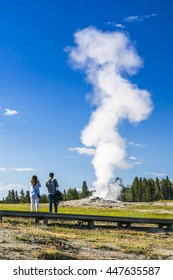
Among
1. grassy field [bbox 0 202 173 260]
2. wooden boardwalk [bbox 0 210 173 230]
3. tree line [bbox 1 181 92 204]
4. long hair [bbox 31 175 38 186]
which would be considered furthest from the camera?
tree line [bbox 1 181 92 204]

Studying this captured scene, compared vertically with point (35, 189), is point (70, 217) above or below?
below

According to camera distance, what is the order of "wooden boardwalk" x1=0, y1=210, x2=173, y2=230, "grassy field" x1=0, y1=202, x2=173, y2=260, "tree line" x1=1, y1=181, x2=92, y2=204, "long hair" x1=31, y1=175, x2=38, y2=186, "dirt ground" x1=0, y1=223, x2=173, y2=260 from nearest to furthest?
"dirt ground" x1=0, y1=223, x2=173, y2=260
"grassy field" x1=0, y1=202, x2=173, y2=260
"wooden boardwalk" x1=0, y1=210, x2=173, y2=230
"long hair" x1=31, y1=175, x2=38, y2=186
"tree line" x1=1, y1=181, x2=92, y2=204

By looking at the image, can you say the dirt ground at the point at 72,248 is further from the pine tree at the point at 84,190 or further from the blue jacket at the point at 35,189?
the pine tree at the point at 84,190

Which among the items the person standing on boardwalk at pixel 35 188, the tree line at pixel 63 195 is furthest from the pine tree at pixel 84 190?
the person standing on boardwalk at pixel 35 188

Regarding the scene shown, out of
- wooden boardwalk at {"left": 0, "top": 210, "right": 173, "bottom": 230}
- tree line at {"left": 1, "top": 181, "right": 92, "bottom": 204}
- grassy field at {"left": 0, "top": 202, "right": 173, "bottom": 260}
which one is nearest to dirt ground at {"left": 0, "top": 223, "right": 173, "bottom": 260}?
grassy field at {"left": 0, "top": 202, "right": 173, "bottom": 260}

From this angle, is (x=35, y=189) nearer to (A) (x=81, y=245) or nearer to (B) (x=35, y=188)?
(B) (x=35, y=188)

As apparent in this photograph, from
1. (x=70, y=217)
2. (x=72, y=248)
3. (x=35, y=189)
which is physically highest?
(x=35, y=189)

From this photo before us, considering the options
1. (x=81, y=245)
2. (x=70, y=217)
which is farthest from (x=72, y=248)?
(x=70, y=217)

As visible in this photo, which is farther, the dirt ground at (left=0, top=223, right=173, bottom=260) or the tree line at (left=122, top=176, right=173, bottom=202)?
the tree line at (left=122, top=176, right=173, bottom=202)

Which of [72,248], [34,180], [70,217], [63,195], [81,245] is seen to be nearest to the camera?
[72,248]

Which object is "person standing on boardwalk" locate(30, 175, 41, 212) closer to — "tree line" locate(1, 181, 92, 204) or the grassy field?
the grassy field

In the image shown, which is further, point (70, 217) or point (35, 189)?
point (35, 189)
